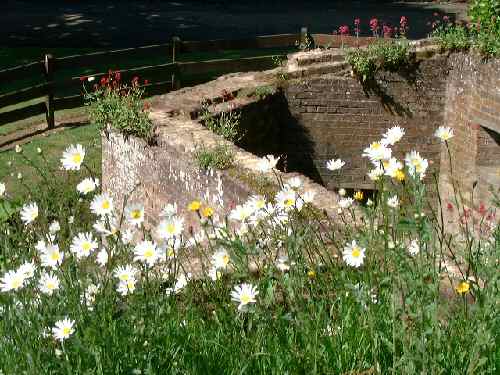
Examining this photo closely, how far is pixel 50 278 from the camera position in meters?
3.92

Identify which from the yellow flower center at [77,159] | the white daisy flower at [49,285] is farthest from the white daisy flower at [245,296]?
the yellow flower center at [77,159]

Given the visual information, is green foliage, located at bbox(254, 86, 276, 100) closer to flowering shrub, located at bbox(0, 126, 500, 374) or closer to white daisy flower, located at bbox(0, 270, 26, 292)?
flowering shrub, located at bbox(0, 126, 500, 374)

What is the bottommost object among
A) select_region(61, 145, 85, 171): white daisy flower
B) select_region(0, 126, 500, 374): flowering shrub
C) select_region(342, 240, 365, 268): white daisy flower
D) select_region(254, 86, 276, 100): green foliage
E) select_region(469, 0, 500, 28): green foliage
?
select_region(254, 86, 276, 100): green foliage

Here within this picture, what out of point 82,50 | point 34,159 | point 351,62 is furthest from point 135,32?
point 351,62

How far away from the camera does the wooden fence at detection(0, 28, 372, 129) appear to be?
14.6 meters

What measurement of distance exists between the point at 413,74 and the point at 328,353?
888 cm

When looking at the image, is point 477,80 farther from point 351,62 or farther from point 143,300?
point 143,300

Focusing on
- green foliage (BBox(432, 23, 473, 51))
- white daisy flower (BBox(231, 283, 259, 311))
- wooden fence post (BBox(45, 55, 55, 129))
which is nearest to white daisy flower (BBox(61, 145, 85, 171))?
white daisy flower (BBox(231, 283, 259, 311))

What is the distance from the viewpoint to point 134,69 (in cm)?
1556

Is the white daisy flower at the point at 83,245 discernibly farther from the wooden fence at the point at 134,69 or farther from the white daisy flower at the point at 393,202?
the wooden fence at the point at 134,69

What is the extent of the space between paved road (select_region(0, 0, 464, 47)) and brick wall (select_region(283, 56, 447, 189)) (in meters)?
11.6

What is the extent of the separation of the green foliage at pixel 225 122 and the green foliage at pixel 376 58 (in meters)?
2.06

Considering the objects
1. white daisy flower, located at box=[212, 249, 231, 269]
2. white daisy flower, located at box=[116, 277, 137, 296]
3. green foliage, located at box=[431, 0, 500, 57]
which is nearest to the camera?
white daisy flower, located at box=[116, 277, 137, 296]

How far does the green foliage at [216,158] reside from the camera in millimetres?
8406
